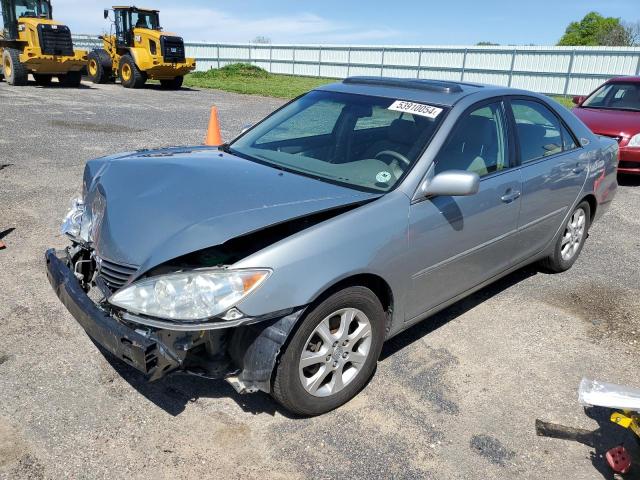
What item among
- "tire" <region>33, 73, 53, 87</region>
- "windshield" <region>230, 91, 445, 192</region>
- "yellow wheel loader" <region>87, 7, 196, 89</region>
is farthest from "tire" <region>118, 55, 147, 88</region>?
"windshield" <region>230, 91, 445, 192</region>

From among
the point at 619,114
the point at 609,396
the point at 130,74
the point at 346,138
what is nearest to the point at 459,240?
the point at 346,138

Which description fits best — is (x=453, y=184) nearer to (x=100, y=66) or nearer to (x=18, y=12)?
(x=18, y=12)

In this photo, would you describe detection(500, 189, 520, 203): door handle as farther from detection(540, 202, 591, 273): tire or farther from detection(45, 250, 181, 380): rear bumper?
detection(45, 250, 181, 380): rear bumper

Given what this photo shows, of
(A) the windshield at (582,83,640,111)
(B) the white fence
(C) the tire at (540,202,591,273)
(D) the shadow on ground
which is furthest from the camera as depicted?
(B) the white fence

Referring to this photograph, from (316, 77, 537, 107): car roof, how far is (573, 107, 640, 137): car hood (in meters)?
4.75

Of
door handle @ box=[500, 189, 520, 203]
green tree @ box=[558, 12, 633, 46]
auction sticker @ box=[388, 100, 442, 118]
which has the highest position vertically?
green tree @ box=[558, 12, 633, 46]

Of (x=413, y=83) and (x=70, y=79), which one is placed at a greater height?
(x=413, y=83)

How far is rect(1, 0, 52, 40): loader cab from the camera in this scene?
64.7 feet

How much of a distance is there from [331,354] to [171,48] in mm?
19610

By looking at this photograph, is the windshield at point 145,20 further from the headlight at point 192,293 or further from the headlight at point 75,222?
the headlight at point 192,293

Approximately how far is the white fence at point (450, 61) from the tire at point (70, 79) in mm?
13377

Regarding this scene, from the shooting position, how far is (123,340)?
2.47m

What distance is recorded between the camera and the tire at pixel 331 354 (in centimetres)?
269

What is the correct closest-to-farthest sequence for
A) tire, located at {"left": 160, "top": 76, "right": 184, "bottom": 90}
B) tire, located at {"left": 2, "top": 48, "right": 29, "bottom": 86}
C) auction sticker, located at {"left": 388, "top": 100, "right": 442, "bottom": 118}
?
auction sticker, located at {"left": 388, "top": 100, "right": 442, "bottom": 118} → tire, located at {"left": 2, "top": 48, "right": 29, "bottom": 86} → tire, located at {"left": 160, "top": 76, "right": 184, "bottom": 90}
